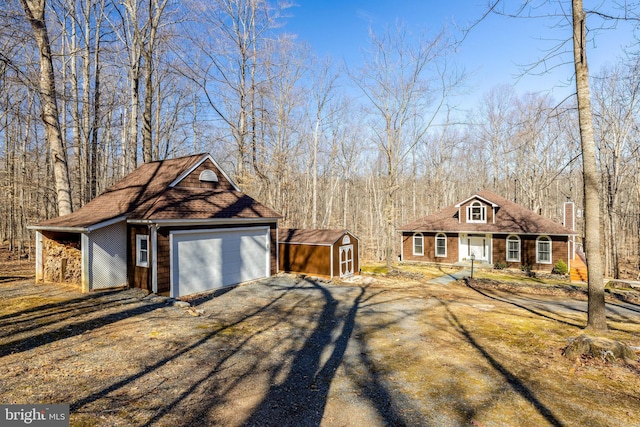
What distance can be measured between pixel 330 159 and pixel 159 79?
1663 centimetres

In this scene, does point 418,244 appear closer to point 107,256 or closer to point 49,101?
point 107,256

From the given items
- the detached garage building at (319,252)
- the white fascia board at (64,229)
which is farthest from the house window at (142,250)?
the detached garage building at (319,252)

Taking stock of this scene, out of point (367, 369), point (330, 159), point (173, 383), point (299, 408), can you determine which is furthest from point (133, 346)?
point (330, 159)

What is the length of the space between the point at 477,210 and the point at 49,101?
24.5 metres

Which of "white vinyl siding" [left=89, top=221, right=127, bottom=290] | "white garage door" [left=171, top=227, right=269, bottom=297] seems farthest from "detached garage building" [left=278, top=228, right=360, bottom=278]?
"white vinyl siding" [left=89, top=221, right=127, bottom=290]

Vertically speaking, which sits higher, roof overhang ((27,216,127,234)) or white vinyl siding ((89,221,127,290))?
roof overhang ((27,216,127,234))

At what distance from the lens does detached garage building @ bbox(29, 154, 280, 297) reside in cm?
1070

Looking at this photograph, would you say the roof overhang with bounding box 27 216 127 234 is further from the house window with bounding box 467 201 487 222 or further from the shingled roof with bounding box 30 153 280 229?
the house window with bounding box 467 201 487 222

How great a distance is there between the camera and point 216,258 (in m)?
12.4

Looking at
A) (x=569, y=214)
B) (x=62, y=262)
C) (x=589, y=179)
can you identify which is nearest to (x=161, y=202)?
(x=62, y=262)

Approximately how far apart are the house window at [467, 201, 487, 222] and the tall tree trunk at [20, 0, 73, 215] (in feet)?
76.7

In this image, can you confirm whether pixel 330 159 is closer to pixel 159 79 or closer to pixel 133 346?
pixel 159 79

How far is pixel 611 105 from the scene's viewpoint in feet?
71.7

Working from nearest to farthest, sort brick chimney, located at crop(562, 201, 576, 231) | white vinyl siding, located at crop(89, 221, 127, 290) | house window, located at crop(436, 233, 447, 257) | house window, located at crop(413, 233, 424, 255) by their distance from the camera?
white vinyl siding, located at crop(89, 221, 127, 290)
house window, located at crop(436, 233, 447, 257)
brick chimney, located at crop(562, 201, 576, 231)
house window, located at crop(413, 233, 424, 255)
